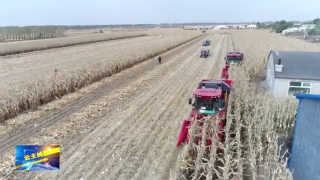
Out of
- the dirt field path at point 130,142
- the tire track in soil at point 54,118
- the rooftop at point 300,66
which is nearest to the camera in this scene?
the dirt field path at point 130,142

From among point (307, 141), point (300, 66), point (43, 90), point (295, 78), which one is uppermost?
point (300, 66)

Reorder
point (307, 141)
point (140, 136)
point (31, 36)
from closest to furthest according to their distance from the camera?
point (307, 141)
point (140, 136)
point (31, 36)

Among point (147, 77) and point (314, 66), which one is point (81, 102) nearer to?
point (147, 77)

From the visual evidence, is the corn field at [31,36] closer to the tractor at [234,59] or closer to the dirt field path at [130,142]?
the tractor at [234,59]

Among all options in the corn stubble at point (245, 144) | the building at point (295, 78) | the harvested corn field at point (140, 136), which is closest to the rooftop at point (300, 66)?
the building at point (295, 78)

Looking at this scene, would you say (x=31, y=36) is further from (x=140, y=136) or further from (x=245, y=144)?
(x=245, y=144)

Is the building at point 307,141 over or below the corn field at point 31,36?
below

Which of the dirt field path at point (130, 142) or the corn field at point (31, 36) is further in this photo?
the corn field at point (31, 36)

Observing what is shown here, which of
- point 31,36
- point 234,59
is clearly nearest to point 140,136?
point 234,59
